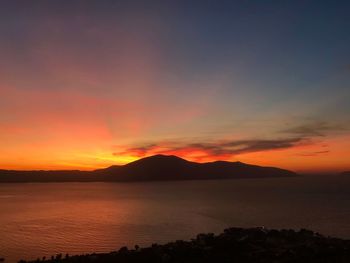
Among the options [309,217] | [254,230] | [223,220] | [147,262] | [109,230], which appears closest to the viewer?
[147,262]

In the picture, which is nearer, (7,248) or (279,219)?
(7,248)

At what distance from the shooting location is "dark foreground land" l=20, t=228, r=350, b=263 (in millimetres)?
32938

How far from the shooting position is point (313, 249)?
118 ft

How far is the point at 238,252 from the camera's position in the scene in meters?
35.0

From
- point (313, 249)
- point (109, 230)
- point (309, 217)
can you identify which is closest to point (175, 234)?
point (109, 230)

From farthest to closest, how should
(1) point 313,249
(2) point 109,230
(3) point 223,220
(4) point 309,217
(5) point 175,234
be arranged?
(4) point 309,217 → (3) point 223,220 → (2) point 109,230 → (5) point 175,234 → (1) point 313,249

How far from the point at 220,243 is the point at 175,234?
2186cm

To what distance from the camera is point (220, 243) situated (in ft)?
124

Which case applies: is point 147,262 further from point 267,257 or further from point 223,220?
point 223,220

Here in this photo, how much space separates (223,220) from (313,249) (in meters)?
41.1

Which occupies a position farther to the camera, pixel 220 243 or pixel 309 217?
pixel 309 217

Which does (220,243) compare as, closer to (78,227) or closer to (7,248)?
(7,248)

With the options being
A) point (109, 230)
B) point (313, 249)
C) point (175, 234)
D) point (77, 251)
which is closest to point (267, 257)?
point (313, 249)

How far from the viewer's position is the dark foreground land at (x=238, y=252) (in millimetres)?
32938
